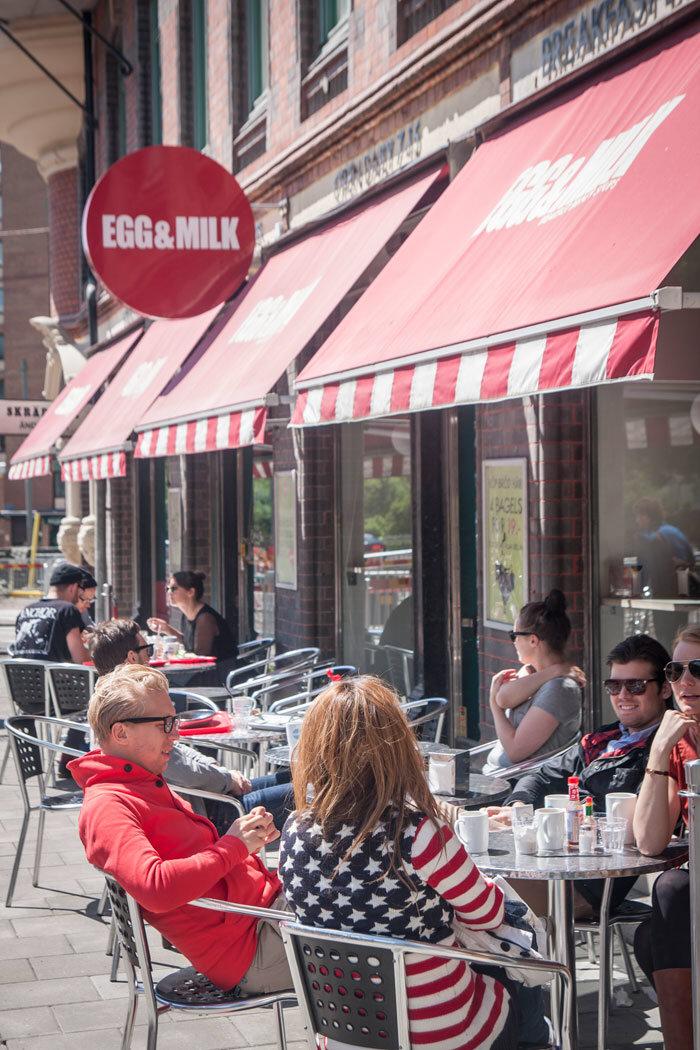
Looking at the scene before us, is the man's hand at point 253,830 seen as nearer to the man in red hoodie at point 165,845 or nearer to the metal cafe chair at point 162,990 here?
the man in red hoodie at point 165,845

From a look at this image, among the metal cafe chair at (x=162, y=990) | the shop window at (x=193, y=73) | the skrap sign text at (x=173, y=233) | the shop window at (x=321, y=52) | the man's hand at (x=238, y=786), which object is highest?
the shop window at (x=193, y=73)

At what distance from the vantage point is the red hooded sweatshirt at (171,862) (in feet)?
12.3

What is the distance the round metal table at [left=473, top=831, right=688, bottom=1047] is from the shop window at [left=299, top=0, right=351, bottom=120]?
7821 millimetres

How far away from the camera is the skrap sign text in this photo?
1093cm

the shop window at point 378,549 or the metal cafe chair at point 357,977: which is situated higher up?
the shop window at point 378,549

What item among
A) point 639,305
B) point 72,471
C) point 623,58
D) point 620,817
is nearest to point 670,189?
point 639,305

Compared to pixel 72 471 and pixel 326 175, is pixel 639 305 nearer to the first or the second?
pixel 326 175

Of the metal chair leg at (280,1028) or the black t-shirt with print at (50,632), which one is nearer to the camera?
the metal chair leg at (280,1028)

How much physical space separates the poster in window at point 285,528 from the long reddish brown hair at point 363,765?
323 inches

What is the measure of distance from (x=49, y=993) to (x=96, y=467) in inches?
345

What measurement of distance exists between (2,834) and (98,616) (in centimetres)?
1276

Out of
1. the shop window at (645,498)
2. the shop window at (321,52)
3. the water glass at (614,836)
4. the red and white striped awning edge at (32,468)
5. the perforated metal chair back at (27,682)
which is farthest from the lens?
the red and white striped awning edge at (32,468)

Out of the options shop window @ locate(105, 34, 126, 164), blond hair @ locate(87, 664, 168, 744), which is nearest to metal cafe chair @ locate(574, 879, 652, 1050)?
blond hair @ locate(87, 664, 168, 744)

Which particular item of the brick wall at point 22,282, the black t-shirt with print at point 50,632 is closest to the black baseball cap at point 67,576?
the black t-shirt with print at point 50,632
